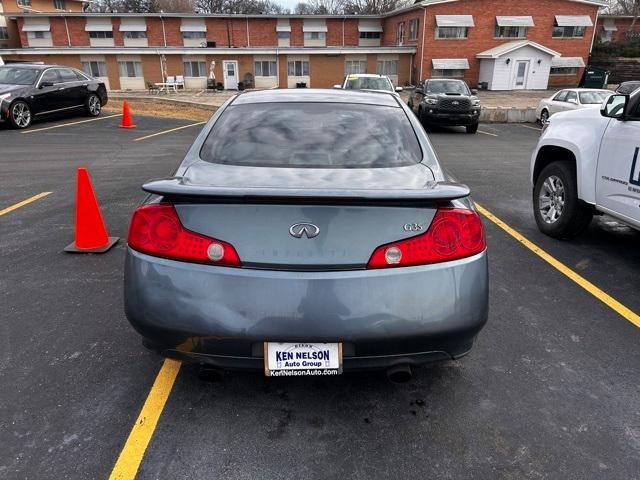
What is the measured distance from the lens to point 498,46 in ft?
133

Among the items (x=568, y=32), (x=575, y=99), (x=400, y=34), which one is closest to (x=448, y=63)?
A: (x=400, y=34)

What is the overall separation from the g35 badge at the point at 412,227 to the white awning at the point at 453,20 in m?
41.5

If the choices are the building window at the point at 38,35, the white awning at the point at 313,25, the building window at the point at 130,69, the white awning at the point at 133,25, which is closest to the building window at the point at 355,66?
the white awning at the point at 313,25

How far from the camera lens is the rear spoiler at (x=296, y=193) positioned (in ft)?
7.11

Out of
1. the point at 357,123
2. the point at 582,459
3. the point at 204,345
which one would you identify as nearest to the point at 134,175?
the point at 357,123

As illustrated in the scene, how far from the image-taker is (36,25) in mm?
46531

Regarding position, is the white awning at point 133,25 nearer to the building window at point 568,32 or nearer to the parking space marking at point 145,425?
the building window at point 568,32

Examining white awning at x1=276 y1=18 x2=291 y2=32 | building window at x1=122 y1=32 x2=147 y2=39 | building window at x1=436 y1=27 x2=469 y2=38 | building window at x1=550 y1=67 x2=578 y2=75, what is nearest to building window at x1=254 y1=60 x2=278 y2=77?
white awning at x1=276 y1=18 x2=291 y2=32

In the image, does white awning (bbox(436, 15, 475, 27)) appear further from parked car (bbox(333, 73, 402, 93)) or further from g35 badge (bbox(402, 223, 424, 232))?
g35 badge (bbox(402, 223, 424, 232))

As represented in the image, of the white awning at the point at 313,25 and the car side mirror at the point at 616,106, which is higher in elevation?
the white awning at the point at 313,25

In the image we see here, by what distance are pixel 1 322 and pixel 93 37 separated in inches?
2041

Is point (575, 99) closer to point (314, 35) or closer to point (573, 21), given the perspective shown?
point (573, 21)

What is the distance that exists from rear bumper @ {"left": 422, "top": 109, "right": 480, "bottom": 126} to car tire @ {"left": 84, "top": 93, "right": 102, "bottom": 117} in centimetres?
1128

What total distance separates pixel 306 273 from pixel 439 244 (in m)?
0.64
